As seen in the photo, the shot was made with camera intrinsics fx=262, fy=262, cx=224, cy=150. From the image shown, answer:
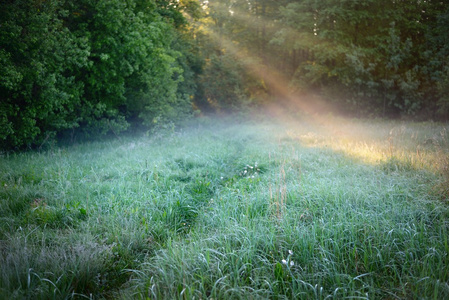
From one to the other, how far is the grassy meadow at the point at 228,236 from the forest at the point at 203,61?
15.0 ft

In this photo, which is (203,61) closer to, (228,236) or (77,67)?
(77,67)

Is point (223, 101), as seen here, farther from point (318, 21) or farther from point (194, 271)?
point (194, 271)

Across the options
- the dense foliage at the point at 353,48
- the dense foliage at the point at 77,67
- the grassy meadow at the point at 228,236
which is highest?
the dense foliage at the point at 353,48

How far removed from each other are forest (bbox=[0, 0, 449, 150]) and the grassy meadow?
458cm

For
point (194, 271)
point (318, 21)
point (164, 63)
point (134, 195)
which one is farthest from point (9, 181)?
point (318, 21)

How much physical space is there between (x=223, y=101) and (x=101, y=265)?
22863 millimetres

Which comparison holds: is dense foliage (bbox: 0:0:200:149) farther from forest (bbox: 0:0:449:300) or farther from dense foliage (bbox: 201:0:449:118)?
dense foliage (bbox: 201:0:449:118)

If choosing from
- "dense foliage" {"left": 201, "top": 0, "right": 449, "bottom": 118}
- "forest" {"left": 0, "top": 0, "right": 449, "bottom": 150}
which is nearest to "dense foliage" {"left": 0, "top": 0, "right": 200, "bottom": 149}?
A: "forest" {"left": 0, "top": 0, "right": 449, "bottom": 150}

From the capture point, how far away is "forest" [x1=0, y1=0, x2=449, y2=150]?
8930 mm

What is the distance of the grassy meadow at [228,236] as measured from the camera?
2.68 metres

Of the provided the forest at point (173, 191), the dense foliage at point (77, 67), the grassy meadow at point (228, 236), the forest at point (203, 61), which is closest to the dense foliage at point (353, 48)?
the forest at point (203, 61)

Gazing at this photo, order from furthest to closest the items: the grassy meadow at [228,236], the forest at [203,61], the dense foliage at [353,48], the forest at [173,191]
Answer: the dense foliage at [353,48] < the forest at [203,61] < the forest at [173,191] < the grassy meadow at [228,236]

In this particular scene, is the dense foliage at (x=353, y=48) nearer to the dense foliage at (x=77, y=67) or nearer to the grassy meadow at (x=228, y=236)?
the dense foliage at (x=77, y=67)

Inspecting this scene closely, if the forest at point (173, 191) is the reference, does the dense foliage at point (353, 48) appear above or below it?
above
